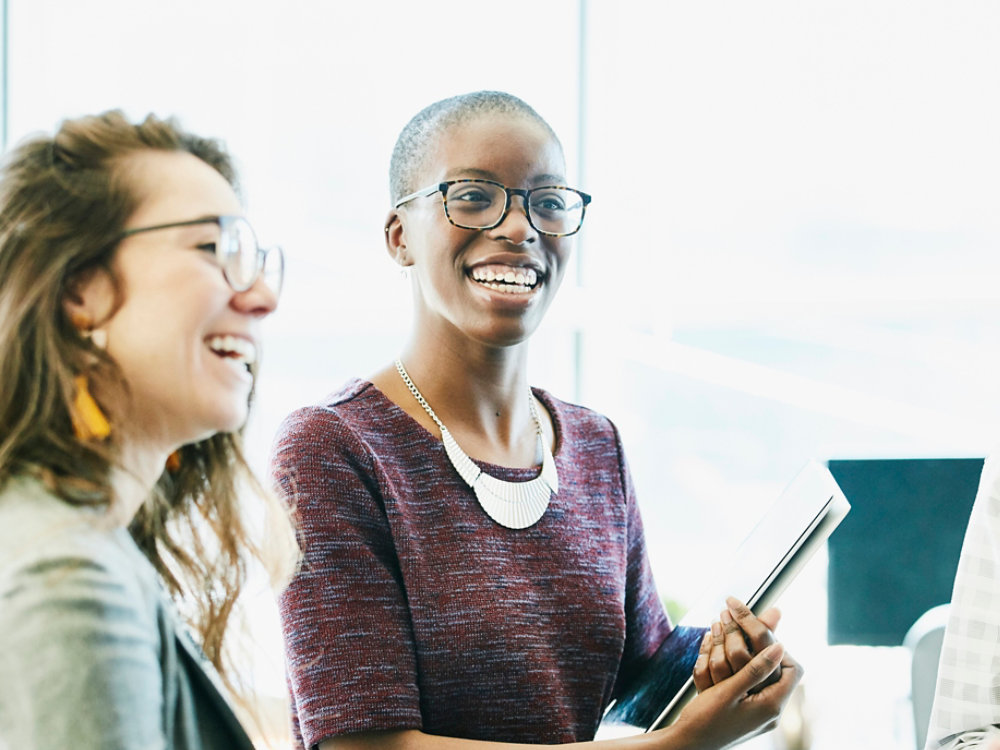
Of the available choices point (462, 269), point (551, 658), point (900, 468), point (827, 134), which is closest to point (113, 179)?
point (462, 269)

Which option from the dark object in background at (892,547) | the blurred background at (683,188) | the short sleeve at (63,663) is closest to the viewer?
the short sleeve at (63,663)

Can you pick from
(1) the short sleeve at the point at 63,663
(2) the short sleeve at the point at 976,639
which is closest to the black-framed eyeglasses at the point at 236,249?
(1) the short sleeve at the point at 63,663

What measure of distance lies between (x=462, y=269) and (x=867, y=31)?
2.46 meters

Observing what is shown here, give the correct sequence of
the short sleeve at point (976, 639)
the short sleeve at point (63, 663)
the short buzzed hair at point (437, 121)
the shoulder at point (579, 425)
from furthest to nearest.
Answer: the shoulder at point (579, 425)
the short buzzed hair at point (437, 121)
the short sleeve at point (976, 639)
the short sleeve at point (63, 663)

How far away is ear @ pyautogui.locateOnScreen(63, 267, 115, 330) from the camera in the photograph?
852 mm

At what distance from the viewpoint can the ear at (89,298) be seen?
852 millimetres

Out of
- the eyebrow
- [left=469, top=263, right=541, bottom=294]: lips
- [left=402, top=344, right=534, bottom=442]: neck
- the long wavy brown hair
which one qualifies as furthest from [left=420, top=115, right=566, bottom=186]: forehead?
the long wavy brown hair

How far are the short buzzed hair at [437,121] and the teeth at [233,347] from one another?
59 cm

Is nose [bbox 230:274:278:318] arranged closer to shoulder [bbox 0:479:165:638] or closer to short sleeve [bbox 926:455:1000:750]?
shoulder [bbox 0:479:165:638]

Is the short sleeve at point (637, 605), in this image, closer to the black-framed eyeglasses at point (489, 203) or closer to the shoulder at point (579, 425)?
the shoulder at point (579, 425)

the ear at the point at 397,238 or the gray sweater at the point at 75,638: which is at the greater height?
the ear at the point at 397,238

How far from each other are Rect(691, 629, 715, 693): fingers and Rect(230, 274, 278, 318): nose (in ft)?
2.43

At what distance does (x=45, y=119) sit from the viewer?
341cm

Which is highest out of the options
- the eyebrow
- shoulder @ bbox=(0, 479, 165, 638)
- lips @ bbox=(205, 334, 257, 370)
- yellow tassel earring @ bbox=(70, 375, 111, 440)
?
the eyebrow
